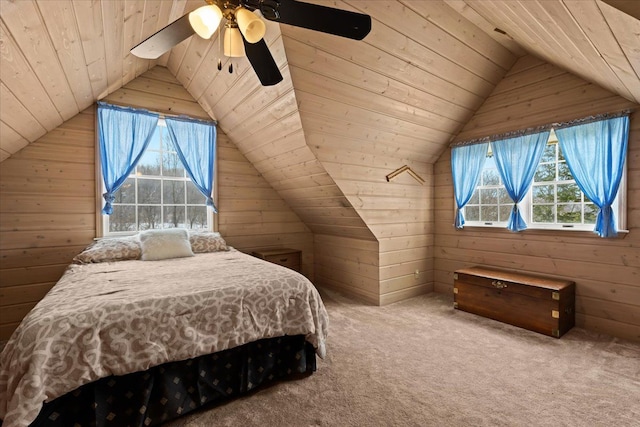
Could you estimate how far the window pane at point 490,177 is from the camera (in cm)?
345

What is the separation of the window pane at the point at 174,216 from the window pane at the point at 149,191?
16cm

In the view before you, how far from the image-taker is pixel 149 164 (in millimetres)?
3438

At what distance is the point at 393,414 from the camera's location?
5.36ft

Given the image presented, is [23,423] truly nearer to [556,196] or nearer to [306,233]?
[306,233]

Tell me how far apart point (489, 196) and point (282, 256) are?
262cm

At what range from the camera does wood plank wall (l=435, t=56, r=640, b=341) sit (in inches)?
97.6

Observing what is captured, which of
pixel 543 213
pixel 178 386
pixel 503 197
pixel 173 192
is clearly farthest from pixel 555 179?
pixel 173 192

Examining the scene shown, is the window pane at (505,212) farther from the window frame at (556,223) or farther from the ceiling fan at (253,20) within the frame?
the ceiling fan at (253,20)

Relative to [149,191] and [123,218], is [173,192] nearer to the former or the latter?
[149,191]

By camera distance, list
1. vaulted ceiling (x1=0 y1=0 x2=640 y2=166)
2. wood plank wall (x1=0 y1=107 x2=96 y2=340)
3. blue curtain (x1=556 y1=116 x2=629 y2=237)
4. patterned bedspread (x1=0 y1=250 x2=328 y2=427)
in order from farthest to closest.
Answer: wood plank wall (x1=0 y1=107 x2=96 y2=340) < blue curtain (x1=556 y1=116 x2=629 y2=237) < vaulted ceiling (x1=0 y1=0 x2=640 y2=166) < patterned bedspread (x1=0 y1=250 x2=328 y2=427)

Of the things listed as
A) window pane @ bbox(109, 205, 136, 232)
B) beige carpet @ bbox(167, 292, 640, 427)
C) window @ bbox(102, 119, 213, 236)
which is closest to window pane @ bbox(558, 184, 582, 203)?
beige carpet @ bbox(167, 292, 640, 427)

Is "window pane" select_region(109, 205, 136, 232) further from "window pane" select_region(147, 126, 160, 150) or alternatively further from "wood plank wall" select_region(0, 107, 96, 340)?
"window pane" select_region(147, 126, 160, 150)

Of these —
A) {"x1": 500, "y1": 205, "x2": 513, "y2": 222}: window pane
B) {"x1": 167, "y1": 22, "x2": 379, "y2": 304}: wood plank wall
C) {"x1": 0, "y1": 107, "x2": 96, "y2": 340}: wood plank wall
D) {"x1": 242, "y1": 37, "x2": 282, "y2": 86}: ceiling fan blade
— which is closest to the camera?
{"x1": 242, "y1": 37, "x2": 282, "y2": 86}: ceiling fan blade

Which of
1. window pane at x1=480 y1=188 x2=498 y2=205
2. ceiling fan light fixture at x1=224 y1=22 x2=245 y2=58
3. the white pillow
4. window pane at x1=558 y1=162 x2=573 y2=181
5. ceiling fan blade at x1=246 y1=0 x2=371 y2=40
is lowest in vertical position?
the white pillow
